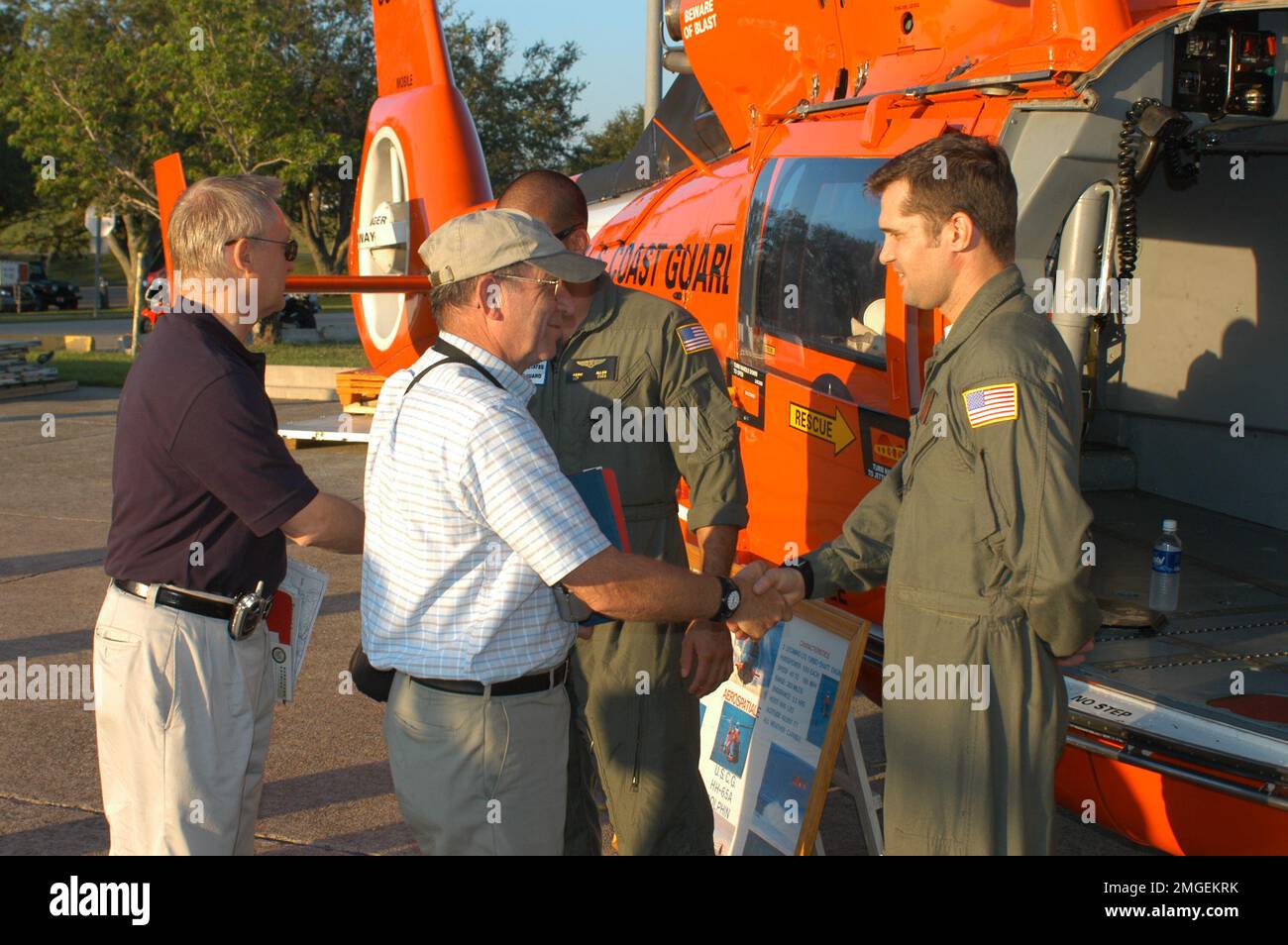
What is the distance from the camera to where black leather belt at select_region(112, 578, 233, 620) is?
2.89 meters

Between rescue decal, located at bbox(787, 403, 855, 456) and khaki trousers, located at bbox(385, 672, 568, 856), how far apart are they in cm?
227

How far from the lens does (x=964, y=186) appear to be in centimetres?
255

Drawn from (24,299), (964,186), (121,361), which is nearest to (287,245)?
(964,186)

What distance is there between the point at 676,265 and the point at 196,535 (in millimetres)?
3608

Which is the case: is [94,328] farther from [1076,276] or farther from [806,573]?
[806,573]

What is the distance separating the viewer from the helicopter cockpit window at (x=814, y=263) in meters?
4.62

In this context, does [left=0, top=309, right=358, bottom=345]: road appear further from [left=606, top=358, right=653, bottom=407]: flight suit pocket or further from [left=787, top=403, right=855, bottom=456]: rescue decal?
[left=606, top=358, right=653, bottom=407]: flight suit pocket

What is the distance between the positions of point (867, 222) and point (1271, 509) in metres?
2.88

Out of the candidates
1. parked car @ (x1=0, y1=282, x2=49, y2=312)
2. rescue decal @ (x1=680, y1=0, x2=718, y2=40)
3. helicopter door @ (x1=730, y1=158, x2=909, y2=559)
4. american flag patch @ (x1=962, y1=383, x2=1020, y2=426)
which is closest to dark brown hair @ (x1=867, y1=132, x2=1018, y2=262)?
american flag patch @ (x1=962, y1=383, x2=1020, y2=426)

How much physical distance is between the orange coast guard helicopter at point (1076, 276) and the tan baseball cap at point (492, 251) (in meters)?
1.86

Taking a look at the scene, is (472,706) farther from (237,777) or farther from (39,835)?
(39,835)

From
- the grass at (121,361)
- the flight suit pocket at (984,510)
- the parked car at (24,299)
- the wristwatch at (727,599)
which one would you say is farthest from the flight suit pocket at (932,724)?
the parked car at (24,299)

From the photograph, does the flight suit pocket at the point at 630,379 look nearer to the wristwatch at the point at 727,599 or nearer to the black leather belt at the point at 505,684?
the wristwatch at the point at 727,599

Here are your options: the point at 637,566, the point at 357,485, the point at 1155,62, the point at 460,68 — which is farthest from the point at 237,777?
the point at 460,68
